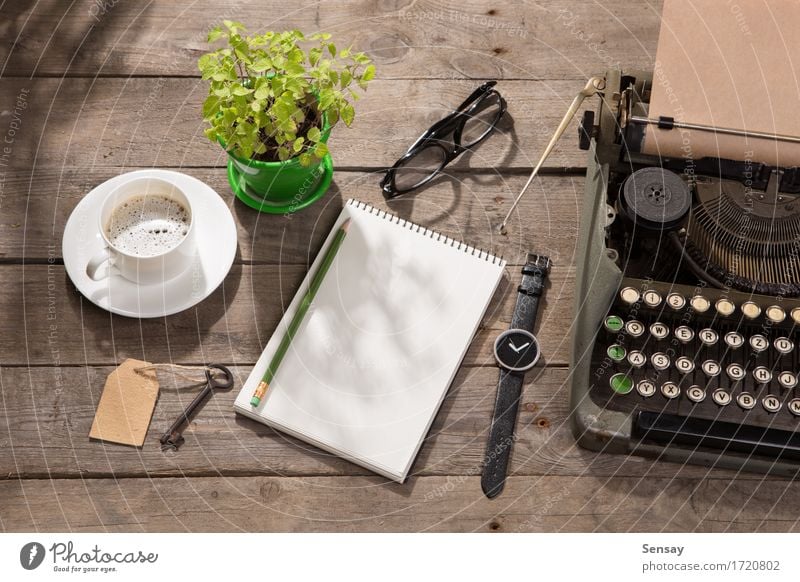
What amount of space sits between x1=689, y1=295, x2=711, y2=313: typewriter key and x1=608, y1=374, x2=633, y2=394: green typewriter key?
157mm

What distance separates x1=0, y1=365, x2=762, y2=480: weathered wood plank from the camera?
141 cm

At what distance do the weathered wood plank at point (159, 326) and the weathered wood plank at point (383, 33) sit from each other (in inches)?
16.5

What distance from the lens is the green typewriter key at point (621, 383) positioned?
1393 mm

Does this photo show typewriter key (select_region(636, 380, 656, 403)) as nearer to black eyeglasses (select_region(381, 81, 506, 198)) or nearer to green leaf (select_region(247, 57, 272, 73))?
black eyeglasses (select_region(381, 81, 506, 198))

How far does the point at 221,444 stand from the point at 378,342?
0.31 metres

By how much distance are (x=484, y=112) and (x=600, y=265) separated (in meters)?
0.40

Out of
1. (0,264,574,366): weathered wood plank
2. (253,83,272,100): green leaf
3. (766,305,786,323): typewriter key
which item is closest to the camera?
(253,83,272,100): green leaf

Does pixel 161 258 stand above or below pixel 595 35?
below

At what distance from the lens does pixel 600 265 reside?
1.36 meters

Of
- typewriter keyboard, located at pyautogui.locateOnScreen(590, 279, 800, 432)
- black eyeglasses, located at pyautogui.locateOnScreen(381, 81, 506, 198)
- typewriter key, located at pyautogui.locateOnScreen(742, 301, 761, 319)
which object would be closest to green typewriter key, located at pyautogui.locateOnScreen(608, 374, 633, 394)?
typewriter keyboard, located at pyautogui.locateOnScreen(590, 279, 800, 432)

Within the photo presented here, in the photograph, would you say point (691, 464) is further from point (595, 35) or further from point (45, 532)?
point (45, 532)

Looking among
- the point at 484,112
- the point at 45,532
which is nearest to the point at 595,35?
the point at 484,112

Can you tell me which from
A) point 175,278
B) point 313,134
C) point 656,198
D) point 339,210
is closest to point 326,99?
point 313,134

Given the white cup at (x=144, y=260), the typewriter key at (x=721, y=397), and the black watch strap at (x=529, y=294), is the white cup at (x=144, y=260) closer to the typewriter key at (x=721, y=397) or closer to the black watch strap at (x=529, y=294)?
the black watch strap at (x=529, y=294)
